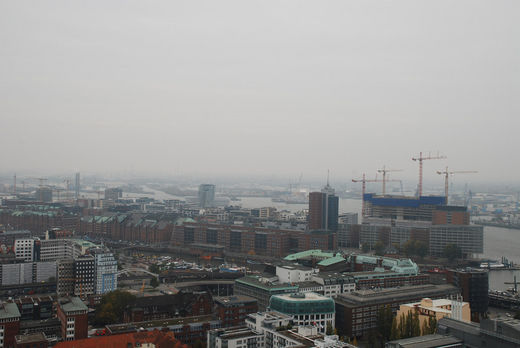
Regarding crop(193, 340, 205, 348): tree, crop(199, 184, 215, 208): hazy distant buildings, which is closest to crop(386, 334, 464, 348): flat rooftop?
crop(193, 340, 205, 348): tree

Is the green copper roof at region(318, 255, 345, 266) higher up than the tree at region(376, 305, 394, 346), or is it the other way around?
the green copper roof at region(318, 255, 345, 266)

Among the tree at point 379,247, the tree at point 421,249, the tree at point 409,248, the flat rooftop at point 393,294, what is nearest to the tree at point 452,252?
the tree at point 421,249

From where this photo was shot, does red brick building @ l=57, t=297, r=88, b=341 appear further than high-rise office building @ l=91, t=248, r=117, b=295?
No

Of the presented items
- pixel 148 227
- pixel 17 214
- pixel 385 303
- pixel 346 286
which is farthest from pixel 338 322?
pixel 17 214

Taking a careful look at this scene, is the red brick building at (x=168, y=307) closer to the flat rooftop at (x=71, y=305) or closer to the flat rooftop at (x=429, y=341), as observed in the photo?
the flat rooftop at (x=71, y=305)

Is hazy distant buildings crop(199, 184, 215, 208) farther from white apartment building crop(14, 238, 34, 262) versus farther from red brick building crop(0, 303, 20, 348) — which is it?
red brick building crop(0, 303, 20, 348)

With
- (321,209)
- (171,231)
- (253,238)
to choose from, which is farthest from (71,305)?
(321,209)
